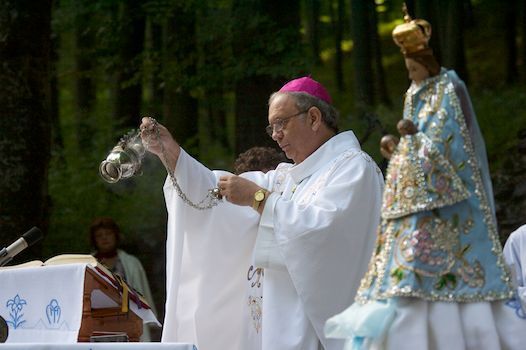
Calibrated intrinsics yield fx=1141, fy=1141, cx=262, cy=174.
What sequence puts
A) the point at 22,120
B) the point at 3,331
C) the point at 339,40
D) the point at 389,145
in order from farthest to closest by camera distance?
the point at 339,40, the point at 22,120, the point at 3,331, the point at 389,145

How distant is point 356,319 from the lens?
13.8 ft

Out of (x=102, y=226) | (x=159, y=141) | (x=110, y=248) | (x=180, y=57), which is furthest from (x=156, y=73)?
(x=159, y=141)

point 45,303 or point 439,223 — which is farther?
point 45,303

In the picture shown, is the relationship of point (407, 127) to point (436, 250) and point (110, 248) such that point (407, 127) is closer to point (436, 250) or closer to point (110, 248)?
point (436, 250)

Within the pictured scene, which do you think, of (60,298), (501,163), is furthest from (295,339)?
(501,163)

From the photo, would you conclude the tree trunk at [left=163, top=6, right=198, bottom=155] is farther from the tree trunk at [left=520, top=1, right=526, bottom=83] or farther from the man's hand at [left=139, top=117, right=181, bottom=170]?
the man's hand at [left=139, top=117, right=181, bottom=170]

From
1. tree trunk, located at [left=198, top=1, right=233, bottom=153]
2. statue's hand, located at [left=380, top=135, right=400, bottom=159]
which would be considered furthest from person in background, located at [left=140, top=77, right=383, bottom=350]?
tree trunk, located at [left=198, top=1, right=233, bottom=153]

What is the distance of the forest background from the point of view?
32.5ft

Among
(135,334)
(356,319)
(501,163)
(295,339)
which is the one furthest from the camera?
(501,163)

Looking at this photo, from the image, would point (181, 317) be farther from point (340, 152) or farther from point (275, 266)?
point (340, 152)

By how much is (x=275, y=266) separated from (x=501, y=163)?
23.2 ft

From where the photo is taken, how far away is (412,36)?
4316mm

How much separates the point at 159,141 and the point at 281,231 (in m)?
0.88

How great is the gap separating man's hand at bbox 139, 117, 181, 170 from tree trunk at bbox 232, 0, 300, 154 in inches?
186
